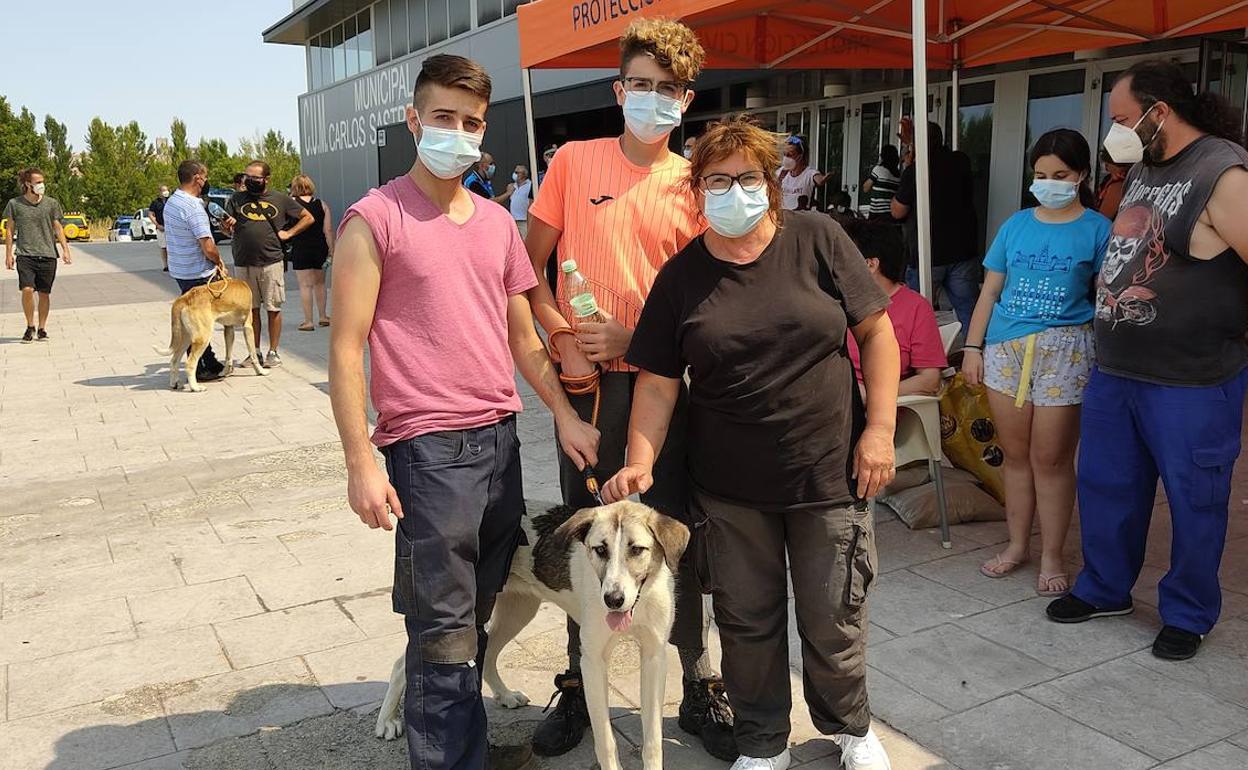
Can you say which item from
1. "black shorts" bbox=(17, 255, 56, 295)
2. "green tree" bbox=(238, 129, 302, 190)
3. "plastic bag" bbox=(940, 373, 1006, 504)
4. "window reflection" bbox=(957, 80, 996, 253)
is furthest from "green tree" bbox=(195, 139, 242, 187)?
"plastic bag" bbox=(940, 373, 1006, 504)

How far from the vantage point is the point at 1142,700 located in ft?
11.3

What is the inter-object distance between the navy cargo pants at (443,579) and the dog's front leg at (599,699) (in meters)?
0.31

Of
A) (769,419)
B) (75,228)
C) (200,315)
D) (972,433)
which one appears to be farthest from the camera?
(75,228)

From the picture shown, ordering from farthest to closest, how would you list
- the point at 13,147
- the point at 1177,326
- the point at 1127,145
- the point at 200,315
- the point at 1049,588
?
the point at 13,147
the point at 200,315
the point at 1049,588
the point at 1127,145
the point at 1177,326

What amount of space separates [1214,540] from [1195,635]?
0.37 meters

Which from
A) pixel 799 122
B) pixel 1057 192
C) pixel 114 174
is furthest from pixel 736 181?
pixel 114 174

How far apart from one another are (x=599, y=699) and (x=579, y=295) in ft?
3.81

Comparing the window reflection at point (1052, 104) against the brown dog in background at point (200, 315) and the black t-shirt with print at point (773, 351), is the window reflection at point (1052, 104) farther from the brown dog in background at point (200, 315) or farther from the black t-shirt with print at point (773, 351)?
the black t-shirt with print at point (773, 351)

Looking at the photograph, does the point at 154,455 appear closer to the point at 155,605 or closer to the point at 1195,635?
the point at 155,605

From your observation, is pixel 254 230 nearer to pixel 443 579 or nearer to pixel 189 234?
pixel 189 234

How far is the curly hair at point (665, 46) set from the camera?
114 inches

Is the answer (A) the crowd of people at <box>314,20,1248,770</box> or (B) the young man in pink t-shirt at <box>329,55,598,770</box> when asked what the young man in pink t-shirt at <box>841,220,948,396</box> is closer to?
(A) the crowd of people at <box>314,20,1248,770</box>

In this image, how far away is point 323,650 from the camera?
4.05m

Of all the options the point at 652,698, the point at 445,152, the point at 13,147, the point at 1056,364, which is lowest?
the point at 652,698
